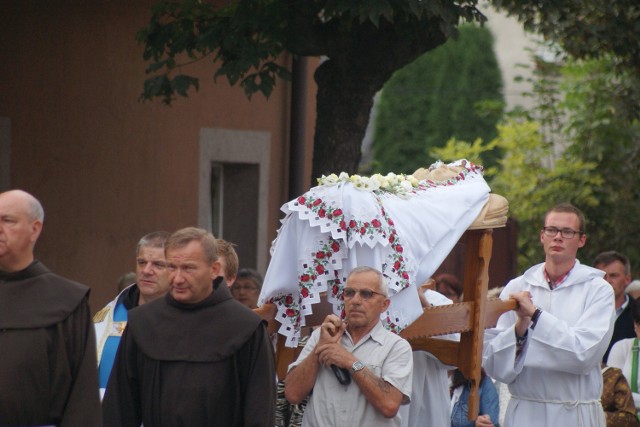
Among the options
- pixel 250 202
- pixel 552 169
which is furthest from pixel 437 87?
pixel 250 202

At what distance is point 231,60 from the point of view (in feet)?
29.3

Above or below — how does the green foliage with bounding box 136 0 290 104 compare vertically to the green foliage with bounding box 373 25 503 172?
above

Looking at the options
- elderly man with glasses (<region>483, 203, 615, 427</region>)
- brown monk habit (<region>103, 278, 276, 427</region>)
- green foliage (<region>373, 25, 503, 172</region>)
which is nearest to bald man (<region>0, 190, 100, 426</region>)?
brown monk habit (<region>103, 278, 276, 427</region>)

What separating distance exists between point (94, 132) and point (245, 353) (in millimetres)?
5255

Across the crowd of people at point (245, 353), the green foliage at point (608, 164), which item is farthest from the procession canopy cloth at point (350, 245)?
the green foliage at point (608, 164)

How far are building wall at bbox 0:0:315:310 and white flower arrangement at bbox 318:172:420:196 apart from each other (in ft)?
12.6

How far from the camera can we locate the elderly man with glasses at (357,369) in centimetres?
635

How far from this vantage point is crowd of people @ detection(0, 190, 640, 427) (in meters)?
5.47

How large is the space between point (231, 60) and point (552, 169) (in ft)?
25.1

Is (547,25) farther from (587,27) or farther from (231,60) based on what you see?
(231,60)

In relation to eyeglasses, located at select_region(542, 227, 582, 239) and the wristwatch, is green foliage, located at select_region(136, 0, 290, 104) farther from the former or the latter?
the wristwatch

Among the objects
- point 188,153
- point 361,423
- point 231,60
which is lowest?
point 361,423

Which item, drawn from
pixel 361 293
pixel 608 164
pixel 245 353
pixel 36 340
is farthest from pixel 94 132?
pixel 608 164

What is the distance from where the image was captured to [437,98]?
104ft
